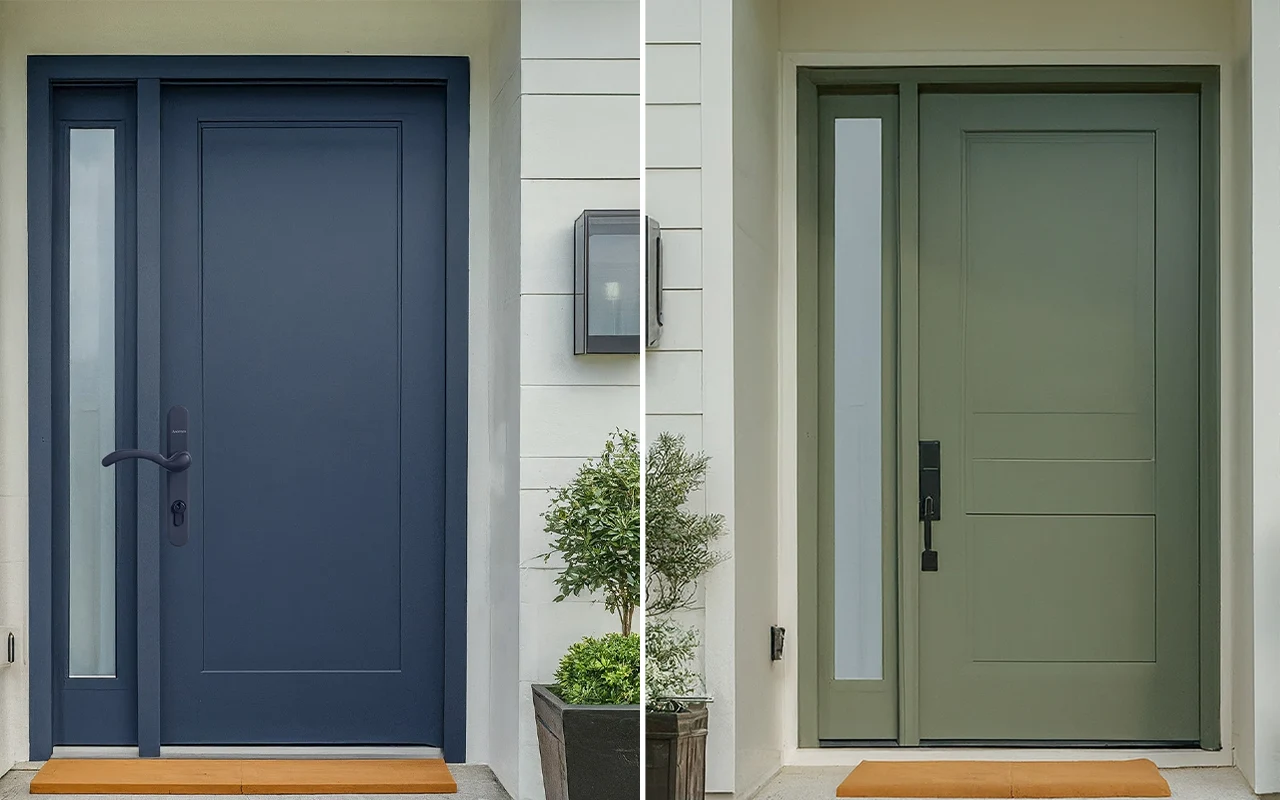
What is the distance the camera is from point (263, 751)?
562mm

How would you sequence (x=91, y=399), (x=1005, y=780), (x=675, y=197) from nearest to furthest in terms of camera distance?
(x=91, y=399) → (x=675, y=197) → (x=1005, y=780)

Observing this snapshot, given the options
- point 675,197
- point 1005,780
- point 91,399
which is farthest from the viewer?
point 1005,780

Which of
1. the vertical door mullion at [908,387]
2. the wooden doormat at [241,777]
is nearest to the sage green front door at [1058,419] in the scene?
the vertical door mullion at [908,387]

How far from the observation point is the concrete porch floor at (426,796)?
0.52 metres

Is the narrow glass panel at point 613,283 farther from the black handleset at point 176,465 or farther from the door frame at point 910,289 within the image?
the black handleset at point 176,465

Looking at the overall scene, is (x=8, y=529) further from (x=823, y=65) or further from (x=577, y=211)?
(x=823, y=65)

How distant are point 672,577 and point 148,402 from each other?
354 millimetres

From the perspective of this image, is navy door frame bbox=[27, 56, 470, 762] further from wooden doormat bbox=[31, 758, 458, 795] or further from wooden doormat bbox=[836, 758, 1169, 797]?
wooden doormat bbox=[836, 758, 1169, 797]

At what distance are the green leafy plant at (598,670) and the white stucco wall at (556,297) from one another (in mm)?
11

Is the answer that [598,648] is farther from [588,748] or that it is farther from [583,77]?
[583,77]

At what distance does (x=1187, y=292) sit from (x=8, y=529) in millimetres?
820

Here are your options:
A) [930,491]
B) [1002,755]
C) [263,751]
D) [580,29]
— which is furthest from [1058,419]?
[263,751]

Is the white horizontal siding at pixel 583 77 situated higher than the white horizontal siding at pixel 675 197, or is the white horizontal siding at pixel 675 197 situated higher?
the white horizontal siding at pixel 583 77

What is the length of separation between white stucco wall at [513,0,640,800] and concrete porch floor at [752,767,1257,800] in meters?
0.21
